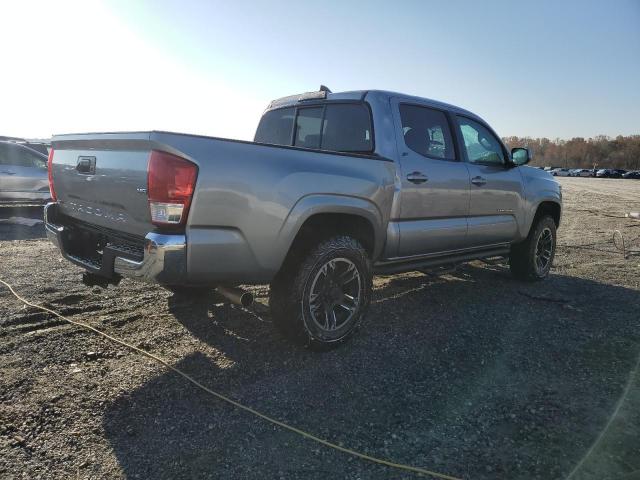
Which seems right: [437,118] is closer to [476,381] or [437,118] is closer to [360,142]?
[360,142]

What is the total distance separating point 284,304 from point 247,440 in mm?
1082

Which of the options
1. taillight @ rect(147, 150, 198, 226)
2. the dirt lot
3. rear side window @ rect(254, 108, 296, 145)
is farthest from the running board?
taillight @ rect(147, 150, 198, 226)

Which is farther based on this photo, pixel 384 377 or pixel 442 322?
pixel 442 322

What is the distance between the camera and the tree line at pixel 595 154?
103m

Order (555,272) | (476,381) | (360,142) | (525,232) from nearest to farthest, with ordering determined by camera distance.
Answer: (476,381) → (360,142) → (525,232) → (555,272)

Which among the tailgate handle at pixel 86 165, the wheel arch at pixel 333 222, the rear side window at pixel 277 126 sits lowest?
Result: the wheel arch at pixel 333 222

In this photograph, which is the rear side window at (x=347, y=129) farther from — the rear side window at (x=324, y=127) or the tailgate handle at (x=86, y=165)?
the tailgate handle at (x=86, y=165)

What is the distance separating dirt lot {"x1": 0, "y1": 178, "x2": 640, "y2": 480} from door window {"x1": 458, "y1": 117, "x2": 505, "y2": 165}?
5.15ft

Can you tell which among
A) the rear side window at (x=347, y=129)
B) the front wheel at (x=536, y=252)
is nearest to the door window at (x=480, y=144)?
the front wheel at (x=536, y=252)

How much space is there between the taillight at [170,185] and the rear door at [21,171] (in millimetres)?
9419

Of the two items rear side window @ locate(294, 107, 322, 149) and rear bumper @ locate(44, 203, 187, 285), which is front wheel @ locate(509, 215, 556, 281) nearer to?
rear side window @ locate(294, 107, 322, 149)

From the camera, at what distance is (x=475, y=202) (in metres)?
4.68

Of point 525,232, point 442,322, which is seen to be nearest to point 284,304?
point 442,322

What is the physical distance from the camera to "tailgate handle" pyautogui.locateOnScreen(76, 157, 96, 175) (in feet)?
10.1
